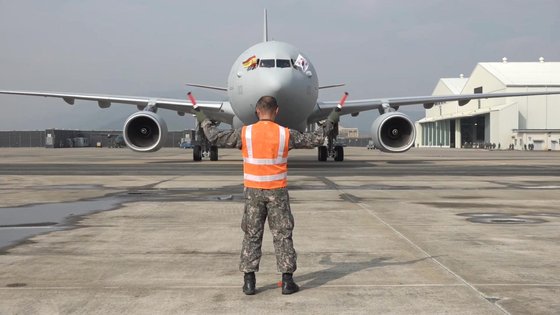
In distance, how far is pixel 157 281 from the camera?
4.96 metres

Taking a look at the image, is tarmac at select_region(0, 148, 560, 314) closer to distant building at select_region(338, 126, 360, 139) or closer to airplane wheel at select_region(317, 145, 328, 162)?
airplane wheel at select_region(317, 145, 328, 162)

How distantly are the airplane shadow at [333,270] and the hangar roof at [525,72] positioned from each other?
2771 inches

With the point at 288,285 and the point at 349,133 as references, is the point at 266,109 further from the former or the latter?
the point at 349,133

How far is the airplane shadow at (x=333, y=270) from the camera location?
4.89 m

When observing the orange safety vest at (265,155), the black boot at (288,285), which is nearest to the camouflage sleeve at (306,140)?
the orange safety vest at (265,155)

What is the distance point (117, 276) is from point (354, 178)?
1198 cm

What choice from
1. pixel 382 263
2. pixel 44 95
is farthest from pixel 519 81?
pixel 382 263

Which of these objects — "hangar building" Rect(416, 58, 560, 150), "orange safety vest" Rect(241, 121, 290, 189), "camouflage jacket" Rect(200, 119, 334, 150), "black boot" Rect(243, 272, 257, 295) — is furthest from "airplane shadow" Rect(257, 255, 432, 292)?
"hangar building" Rect(416, 58, 560, 150)

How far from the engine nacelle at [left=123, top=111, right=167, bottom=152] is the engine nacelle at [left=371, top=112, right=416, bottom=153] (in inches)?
328

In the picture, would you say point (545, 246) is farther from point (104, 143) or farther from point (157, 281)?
point (104, 143)

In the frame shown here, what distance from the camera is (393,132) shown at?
22047mm

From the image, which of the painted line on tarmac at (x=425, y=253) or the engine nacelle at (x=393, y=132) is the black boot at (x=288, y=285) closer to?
the painted line on tarmac at (x=425, y=253)

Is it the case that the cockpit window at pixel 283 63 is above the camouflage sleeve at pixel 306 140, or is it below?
above

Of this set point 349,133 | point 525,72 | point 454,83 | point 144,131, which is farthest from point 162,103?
point 349,133
